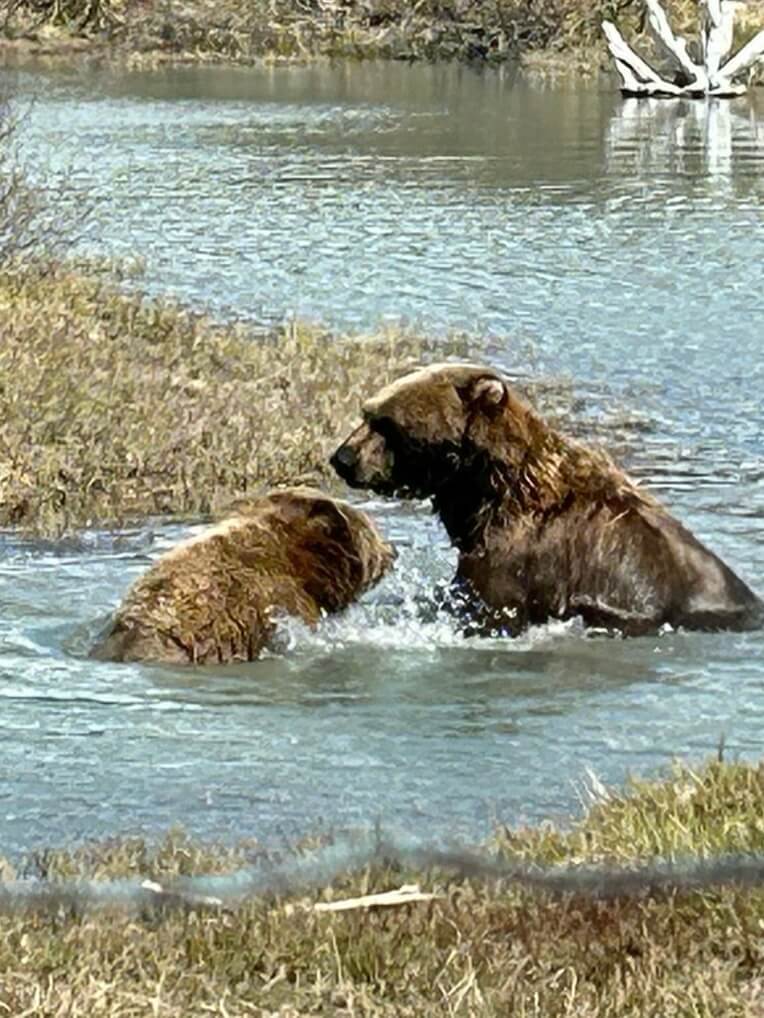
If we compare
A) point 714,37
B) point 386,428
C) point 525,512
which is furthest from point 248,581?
point 714,37

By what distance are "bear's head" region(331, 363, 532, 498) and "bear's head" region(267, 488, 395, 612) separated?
0.22m

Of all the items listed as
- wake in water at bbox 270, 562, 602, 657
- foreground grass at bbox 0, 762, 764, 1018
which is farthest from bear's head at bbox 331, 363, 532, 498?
foreground grass at bbox 0, 762, 764, 1018

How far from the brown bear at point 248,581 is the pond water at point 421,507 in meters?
0.11

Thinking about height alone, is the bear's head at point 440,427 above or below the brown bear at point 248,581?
above

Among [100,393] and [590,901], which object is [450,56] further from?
[590,901]

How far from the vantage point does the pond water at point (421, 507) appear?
781 cm

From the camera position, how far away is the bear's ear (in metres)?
9.16

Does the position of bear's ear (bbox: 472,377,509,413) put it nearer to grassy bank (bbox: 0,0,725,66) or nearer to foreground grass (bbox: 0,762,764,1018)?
foreground grass (bbox: 0,762,764,1018)

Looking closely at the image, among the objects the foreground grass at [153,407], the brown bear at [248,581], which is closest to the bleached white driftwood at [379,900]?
the brown bear at [248,581]

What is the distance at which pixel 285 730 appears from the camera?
8.41m

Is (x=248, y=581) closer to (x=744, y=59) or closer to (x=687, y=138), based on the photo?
(x=687, y=138)

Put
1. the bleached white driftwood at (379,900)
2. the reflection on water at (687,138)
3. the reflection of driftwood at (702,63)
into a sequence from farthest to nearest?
1. the reflection of driftwood at (702,63)
2. the reflection on water at (687,138)
3. the bleached white driftwood at (379,900)

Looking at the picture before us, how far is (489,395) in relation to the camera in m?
9.16

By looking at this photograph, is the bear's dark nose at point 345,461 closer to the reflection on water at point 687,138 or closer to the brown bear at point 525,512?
the brown bear at point 525,512
